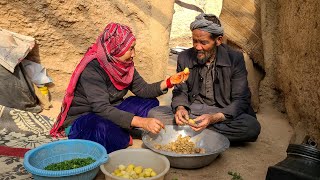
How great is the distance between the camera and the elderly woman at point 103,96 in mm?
3529

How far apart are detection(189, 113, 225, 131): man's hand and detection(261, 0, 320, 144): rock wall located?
1.01 meters

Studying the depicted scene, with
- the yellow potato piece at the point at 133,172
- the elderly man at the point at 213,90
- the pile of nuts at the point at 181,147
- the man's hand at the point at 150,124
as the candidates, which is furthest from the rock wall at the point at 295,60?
the yellow potato piece at the point at 133,172

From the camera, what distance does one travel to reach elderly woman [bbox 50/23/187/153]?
3529mm

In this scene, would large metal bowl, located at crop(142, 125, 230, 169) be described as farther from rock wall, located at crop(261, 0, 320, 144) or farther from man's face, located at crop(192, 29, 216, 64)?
rock wall, located at crop(261, 0, 320, 144)

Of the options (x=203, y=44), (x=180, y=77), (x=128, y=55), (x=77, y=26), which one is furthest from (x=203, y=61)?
(x=77, y=26)

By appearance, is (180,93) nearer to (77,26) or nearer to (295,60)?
(295,60)

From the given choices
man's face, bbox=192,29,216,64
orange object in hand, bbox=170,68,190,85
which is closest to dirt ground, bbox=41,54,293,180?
orange object in hand, bbox=170,68,190,85

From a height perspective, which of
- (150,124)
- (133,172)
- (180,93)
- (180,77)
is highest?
(180,77)

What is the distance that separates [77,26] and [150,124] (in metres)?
2.40

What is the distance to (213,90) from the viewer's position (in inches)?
158

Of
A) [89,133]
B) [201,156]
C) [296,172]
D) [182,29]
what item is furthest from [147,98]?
[182,29]

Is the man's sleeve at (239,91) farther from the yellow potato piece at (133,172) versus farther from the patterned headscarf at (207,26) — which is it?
the yellow potato piece at (133,172)

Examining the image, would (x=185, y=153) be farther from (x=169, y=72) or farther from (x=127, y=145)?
(x=169, y=72)

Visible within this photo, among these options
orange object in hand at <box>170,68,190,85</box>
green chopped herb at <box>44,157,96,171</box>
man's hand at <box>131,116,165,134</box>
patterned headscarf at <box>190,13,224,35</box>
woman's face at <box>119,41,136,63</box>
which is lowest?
green chopped herb at <box>44,157,96,171</box>
